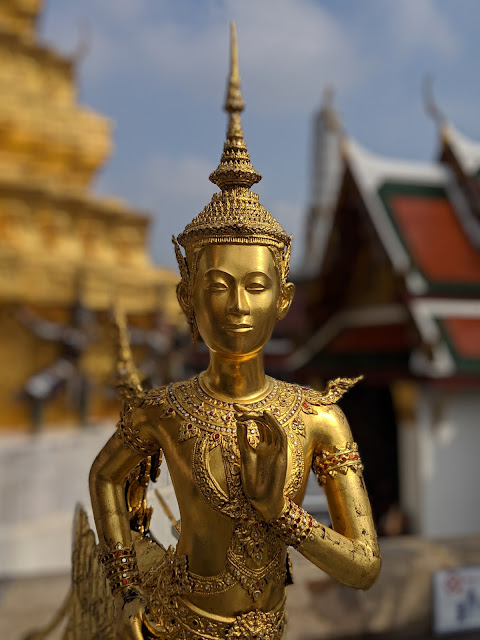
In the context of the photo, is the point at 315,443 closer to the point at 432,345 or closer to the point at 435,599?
the point at 435,599

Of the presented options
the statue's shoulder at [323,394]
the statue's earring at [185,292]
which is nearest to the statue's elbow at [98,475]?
the statue's earring at [185,292]

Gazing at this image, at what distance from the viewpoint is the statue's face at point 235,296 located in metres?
1.26

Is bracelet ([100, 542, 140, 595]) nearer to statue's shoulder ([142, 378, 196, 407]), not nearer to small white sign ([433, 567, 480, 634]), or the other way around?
statue's shoulder ([142, 378, 196, 407])

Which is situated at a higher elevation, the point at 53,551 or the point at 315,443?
the point at 315,443

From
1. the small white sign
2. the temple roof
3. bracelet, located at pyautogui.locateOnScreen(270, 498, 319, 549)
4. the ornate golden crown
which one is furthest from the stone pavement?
the ornate golden crown

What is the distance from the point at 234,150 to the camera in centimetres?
138

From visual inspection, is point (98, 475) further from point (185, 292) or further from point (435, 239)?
point (435, 239)

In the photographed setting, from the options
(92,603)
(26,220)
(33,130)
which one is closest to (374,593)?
(92,603)

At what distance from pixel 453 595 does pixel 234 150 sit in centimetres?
324

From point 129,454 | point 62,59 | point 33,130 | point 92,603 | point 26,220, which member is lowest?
point 92,603

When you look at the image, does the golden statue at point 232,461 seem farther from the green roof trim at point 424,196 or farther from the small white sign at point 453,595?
the green roof trim at point 424,196

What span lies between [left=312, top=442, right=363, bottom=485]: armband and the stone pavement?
75.4 inches

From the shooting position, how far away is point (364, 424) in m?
6.02

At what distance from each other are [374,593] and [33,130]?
725 cm
